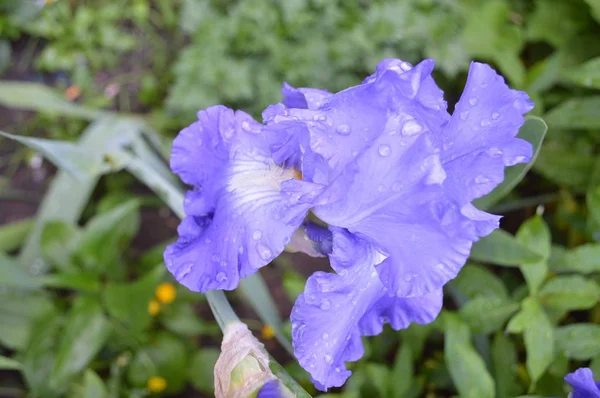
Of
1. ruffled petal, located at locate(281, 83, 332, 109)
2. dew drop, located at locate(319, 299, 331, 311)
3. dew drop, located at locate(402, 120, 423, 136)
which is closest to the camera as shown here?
dew drop, located at locate(402, 120, 423, 136)

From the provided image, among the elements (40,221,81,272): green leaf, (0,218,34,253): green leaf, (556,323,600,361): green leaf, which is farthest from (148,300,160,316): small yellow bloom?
(556,323,600,361): green leaf

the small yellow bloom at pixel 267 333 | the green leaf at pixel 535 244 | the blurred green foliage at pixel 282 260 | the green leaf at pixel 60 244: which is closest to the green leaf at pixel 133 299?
the blurred green foliage at pixel 282 260

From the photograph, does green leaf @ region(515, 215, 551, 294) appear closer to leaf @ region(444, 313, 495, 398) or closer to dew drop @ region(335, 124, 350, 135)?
leaf @ region(444, 313, 495, 398)

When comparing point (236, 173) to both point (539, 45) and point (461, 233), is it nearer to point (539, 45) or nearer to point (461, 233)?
point (461, 233)

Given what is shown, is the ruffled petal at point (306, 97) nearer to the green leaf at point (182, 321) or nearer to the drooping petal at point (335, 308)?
the drooping petal at point (335, 308)

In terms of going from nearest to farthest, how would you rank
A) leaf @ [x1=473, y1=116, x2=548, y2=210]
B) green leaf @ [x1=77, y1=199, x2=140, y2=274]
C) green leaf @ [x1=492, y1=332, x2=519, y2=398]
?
leaf @ [x1=473, y1=116, x2=548, y2=210], green leaf @ [x1=492, y1=332, x2=519, y2=398], green leaf @ [x1=77, y1=199, x2=140, y2=274]
